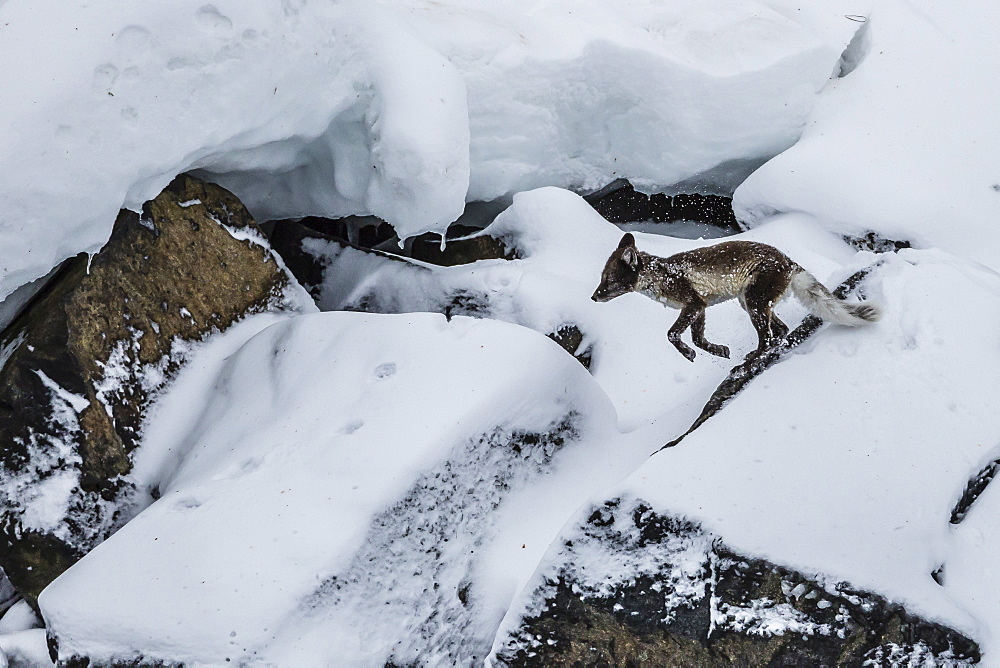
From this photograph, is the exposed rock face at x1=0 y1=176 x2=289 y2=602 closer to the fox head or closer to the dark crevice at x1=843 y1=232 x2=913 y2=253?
the fox head

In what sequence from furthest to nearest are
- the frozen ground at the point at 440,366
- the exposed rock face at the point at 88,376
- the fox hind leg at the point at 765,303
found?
the exposed rock face at the point at 88,376
the fox hind leg at the point at 765,303
the frozen ground at the point at 440,366

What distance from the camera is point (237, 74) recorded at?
10.7 ft

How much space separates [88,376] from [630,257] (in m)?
2.32

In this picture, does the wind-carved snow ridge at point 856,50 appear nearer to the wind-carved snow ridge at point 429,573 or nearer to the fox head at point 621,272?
the fox head at point 621,272

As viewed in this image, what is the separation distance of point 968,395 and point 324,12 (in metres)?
3.10

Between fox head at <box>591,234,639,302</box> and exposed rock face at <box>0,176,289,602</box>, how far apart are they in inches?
74.9

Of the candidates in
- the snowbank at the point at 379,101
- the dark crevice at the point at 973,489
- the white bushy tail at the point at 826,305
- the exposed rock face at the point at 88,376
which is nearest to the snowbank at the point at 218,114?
the snowbank at the point at 379,101

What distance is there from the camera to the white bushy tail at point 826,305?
2.97m

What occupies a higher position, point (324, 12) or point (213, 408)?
point (324, 12)

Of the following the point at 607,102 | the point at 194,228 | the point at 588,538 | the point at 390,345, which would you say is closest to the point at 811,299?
the point at 588,538

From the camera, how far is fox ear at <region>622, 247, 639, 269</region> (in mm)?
3246

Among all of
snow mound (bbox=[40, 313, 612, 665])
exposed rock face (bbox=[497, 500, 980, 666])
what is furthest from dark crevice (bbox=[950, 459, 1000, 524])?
snow mound (bbox=[40, 313, 612, 665])

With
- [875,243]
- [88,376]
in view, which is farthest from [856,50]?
[88,376]

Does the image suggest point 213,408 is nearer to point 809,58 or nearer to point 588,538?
point 588,538
